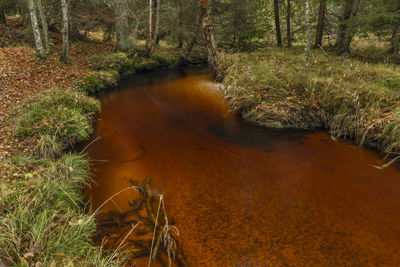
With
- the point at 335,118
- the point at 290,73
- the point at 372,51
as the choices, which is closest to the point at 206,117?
the point at 290,73

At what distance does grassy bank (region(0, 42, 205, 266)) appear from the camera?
2748 mm

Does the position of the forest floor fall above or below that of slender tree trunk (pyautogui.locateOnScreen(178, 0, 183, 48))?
below

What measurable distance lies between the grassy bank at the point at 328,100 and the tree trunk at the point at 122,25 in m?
9.51

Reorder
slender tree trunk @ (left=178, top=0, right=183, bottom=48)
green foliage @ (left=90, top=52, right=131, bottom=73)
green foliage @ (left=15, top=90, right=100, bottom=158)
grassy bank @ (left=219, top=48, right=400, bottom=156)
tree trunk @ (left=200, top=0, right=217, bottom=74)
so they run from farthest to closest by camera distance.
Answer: slender tree trunk @ (left=178, top=0, right=183, bottom=48)
green foliage @ (left=90, top=52, right=131, bottom=73)
tree trunk @ (left=200, top=0, right=217, bottom=74)
grassy bank @ (left=219, top=48, right=400, bottom=156)
green foliage @ (left=15, top=90, right=100, bottom=158)

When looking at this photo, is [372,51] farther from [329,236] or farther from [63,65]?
[63,65]

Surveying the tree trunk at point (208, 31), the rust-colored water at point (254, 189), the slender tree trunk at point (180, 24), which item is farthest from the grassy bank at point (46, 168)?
the slender tree trunk at point (180, 24)

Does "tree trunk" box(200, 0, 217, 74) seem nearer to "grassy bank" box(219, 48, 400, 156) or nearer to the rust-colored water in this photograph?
"grassy bank" box(219, 48, 400, 156)

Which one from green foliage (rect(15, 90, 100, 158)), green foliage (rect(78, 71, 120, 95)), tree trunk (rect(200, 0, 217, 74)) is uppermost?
tree trunk (rect(200, 0, 217, 74))

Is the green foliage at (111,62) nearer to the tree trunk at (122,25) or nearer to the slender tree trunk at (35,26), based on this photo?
the tree trunk at (122,25)

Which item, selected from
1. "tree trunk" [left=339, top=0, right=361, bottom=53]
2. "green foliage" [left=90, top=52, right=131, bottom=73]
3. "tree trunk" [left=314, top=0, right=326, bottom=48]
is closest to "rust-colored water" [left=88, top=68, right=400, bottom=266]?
"green foliage" [left=90, top=52, right=131, bottom=73]

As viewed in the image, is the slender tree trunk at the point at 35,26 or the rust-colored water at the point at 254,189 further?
the slender tree trunk at the point at 35,26

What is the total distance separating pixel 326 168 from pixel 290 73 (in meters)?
4.14

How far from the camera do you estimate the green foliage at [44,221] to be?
2.62m

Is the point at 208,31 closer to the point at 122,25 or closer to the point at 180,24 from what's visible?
the point at 122,25
